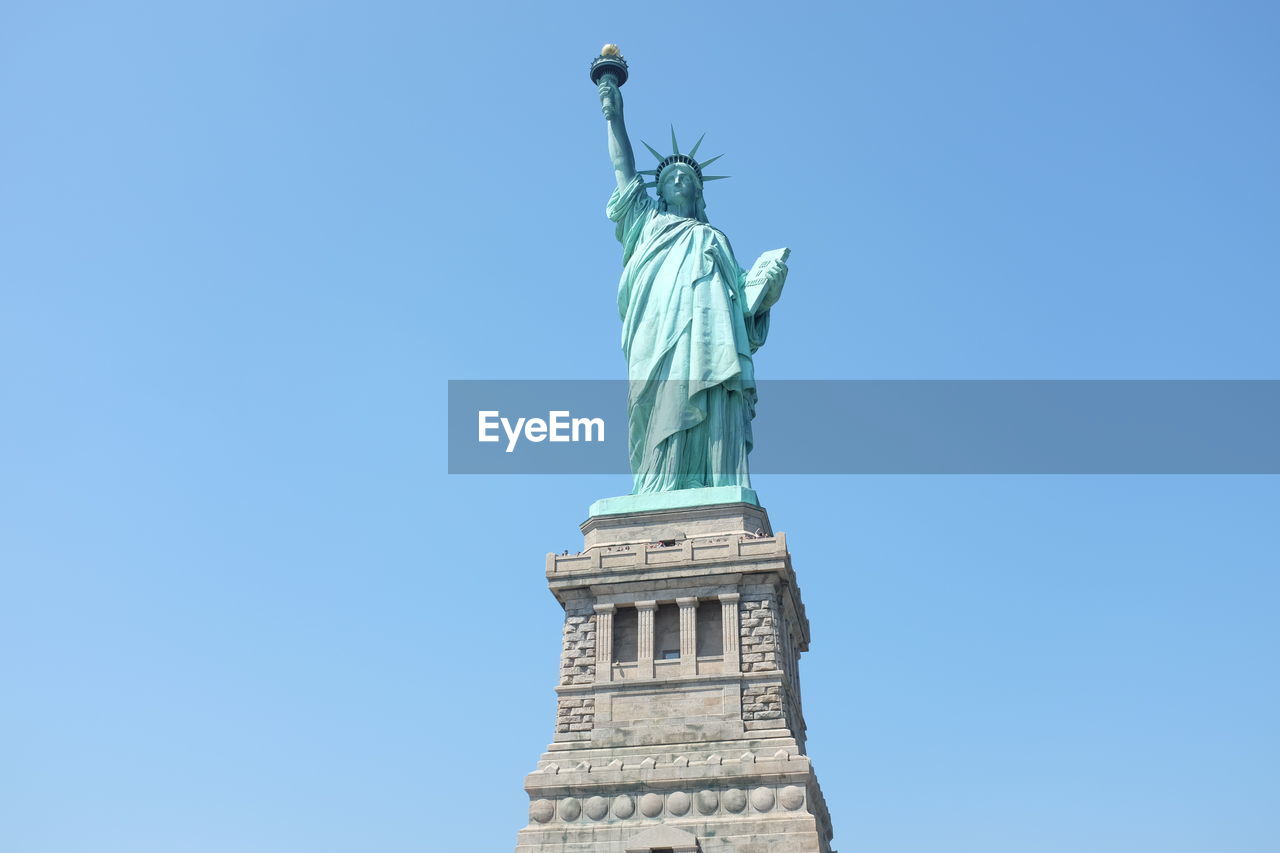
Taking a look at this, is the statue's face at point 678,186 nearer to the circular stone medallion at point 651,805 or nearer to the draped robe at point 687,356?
the draped robe at point 687,356

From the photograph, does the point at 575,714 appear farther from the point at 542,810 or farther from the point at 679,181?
the point at 679,181

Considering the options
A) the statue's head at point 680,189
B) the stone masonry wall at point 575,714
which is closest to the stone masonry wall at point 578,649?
the stone masonry wall at point 575,714

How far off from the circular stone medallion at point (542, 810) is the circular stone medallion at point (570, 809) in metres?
0.22

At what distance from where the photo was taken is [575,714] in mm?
27719

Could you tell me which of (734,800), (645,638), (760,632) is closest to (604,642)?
(645,638)

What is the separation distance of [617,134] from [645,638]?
48.8 feet

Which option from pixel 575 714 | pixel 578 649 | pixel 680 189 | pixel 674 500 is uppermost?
pixel 680 189

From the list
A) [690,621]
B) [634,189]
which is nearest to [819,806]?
[690,621]

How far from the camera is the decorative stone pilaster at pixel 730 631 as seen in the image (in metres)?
27.4

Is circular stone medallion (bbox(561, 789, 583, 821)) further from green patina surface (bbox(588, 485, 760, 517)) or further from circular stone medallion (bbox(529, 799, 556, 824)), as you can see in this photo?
green patina surface (bbox(588, 485, 760, 517))

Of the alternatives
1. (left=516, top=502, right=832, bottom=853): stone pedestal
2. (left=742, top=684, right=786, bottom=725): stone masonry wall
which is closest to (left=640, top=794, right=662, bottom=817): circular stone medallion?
(left=516, top=502, right=832, bottom=853): stone pedestal

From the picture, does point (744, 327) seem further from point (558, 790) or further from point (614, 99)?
point (558, 790)

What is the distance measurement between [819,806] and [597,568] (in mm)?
7159

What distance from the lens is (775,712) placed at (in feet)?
87.9
